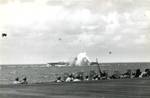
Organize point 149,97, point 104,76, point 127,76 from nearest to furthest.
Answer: point 149,97
point 104,76
point 127,76

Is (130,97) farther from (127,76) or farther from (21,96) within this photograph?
(127,76)

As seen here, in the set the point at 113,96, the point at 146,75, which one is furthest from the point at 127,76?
the point at 113,96

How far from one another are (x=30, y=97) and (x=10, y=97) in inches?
77.6

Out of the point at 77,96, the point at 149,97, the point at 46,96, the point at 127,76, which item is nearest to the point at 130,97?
the point at 149,97

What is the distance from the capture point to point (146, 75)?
9544 centimetres

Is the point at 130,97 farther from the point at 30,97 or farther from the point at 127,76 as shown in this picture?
the point at 127,76

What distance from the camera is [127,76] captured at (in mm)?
93062

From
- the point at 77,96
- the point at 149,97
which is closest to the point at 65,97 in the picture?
the point at 77,96

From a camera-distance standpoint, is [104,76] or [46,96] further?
[104,76]

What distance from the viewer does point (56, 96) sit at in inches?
1630

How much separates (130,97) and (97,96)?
130 inches

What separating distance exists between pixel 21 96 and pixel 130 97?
1082 centimetres

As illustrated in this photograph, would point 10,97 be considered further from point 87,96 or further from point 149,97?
point 149,97

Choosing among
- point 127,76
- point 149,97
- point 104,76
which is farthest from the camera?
point 127,76
